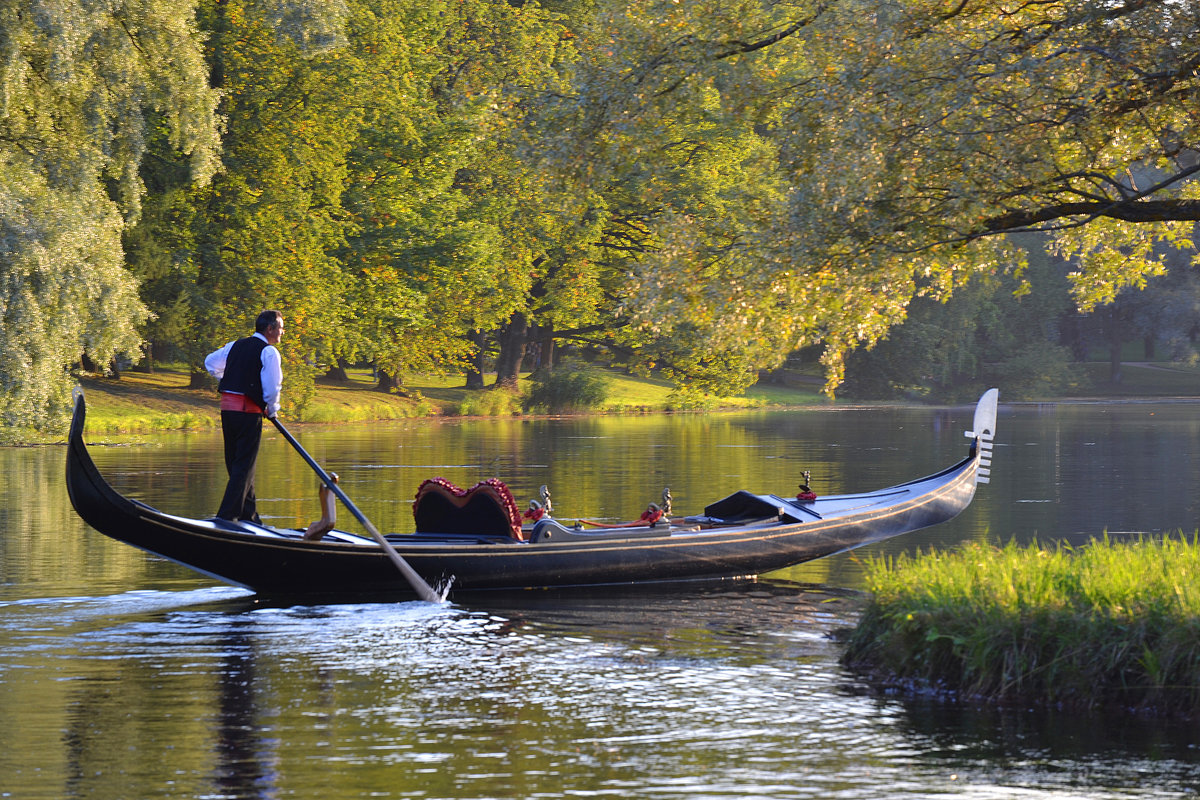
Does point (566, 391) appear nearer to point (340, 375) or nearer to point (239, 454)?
point (340, 375)

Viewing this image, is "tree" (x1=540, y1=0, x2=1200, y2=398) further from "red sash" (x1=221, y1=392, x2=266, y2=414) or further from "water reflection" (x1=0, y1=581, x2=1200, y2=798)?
"red sash" (x1=221, y1=392, x2=266, y2=414)

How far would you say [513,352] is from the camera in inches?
2247

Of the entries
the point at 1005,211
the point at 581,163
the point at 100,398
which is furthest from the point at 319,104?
the point at 1005,211

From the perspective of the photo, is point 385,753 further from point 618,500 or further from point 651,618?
point 618,500

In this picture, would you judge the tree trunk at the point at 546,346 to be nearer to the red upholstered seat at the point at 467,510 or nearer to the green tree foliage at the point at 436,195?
the green tree foliage at the point at 436,195

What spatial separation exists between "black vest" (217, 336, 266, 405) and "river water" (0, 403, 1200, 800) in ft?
6.68

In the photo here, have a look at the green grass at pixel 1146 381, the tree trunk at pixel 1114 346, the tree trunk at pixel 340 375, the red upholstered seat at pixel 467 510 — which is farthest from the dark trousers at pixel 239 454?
the tree trunk at pixel 1114 346

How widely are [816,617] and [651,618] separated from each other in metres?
1.48

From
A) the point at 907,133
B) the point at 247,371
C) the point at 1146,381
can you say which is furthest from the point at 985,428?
the point at 1146,381

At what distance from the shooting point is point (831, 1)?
1591cm

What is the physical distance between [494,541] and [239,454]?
8.84 ft

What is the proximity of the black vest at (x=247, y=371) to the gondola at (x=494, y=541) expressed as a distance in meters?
1.24

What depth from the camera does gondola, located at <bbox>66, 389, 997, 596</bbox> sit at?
44.6ft

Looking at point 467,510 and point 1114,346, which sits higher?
point 1114,346
